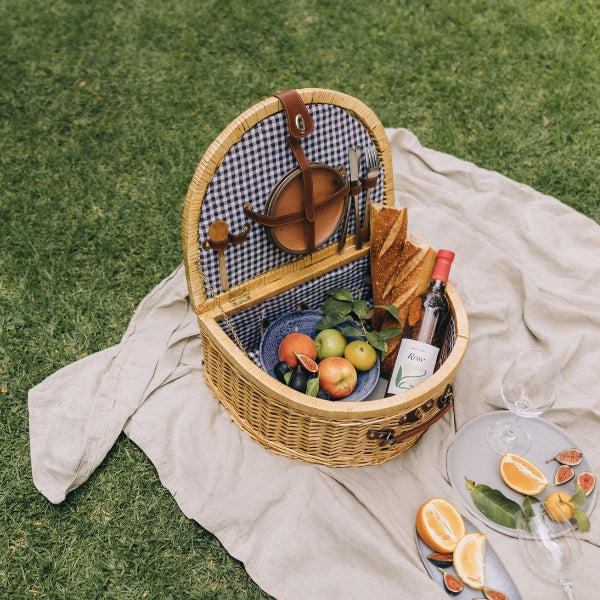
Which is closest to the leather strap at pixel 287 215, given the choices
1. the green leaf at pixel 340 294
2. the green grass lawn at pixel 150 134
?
the green leaf at pixel 340 294

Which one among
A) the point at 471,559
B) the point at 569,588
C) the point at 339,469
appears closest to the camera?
the point at 569,588

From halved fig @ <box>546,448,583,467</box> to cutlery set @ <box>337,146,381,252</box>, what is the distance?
41.2 inches

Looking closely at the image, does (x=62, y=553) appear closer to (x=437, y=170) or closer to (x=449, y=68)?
(x=437, y=170)

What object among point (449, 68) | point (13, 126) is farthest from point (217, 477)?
point (449, 68)

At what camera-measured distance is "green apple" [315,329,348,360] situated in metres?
2.21

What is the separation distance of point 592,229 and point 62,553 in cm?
260

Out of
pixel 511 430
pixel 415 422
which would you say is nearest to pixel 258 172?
pixel 415 422

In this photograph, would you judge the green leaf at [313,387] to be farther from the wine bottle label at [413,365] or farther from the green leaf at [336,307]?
the green leaf at [336,307]

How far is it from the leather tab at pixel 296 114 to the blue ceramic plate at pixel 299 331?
70 cm

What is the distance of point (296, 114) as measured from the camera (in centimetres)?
189

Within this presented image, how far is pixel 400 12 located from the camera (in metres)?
4.05

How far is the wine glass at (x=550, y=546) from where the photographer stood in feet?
5.82

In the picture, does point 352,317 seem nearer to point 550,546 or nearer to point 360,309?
point 360,309

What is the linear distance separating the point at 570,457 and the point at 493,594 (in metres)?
0.55
